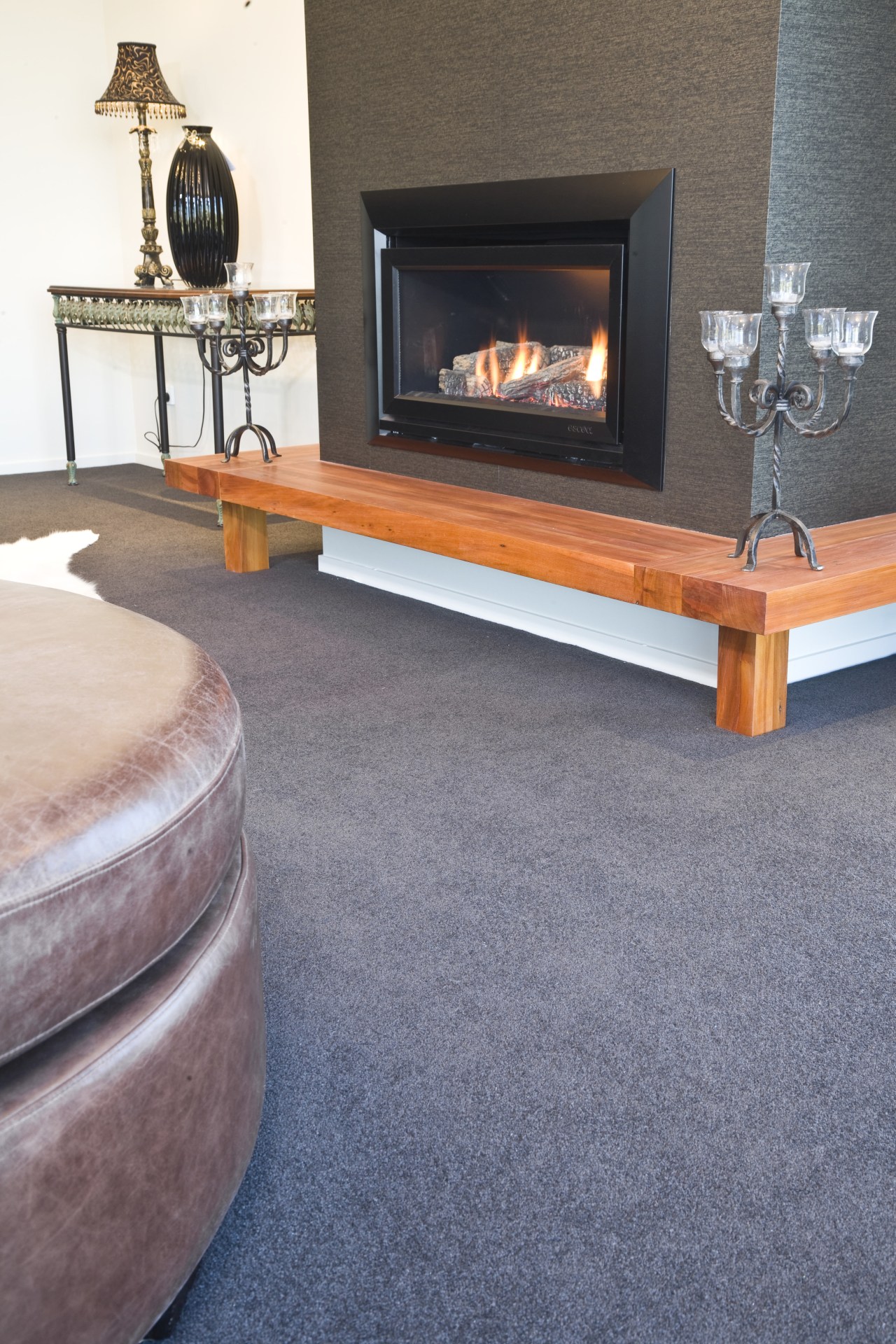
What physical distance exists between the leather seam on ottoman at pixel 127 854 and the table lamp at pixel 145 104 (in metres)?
4.26

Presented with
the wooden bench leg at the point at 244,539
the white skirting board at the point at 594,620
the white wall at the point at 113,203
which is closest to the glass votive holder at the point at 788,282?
the white skirting board at the point at 594,620

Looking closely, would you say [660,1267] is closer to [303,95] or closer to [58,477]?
[303,95]

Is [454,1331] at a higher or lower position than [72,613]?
lower

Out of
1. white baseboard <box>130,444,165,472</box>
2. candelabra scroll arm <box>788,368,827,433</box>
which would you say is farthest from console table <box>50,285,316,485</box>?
candelabra scroll arm <box>788,368,827,433</box>

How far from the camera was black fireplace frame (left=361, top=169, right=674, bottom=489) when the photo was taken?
7.95 feet

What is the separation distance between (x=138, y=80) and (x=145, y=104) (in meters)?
0.09

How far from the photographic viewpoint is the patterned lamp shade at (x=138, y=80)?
4.54 metres

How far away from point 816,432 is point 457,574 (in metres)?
1.21

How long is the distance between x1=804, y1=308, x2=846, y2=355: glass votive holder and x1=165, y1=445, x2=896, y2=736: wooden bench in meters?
0.37

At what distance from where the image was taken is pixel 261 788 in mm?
1978

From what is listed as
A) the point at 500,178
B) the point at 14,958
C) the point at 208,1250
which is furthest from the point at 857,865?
the point at 500,178

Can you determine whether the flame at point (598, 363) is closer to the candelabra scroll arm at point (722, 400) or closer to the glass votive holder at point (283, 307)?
the candelabra scroll arm at point (722, 400)

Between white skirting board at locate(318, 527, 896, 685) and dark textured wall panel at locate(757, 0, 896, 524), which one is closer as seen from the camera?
dark textured wall panel at locate(757, 0, 896, 524)

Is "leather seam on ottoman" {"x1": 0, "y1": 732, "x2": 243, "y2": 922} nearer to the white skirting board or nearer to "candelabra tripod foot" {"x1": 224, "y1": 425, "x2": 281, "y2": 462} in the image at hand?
the white skirting board
